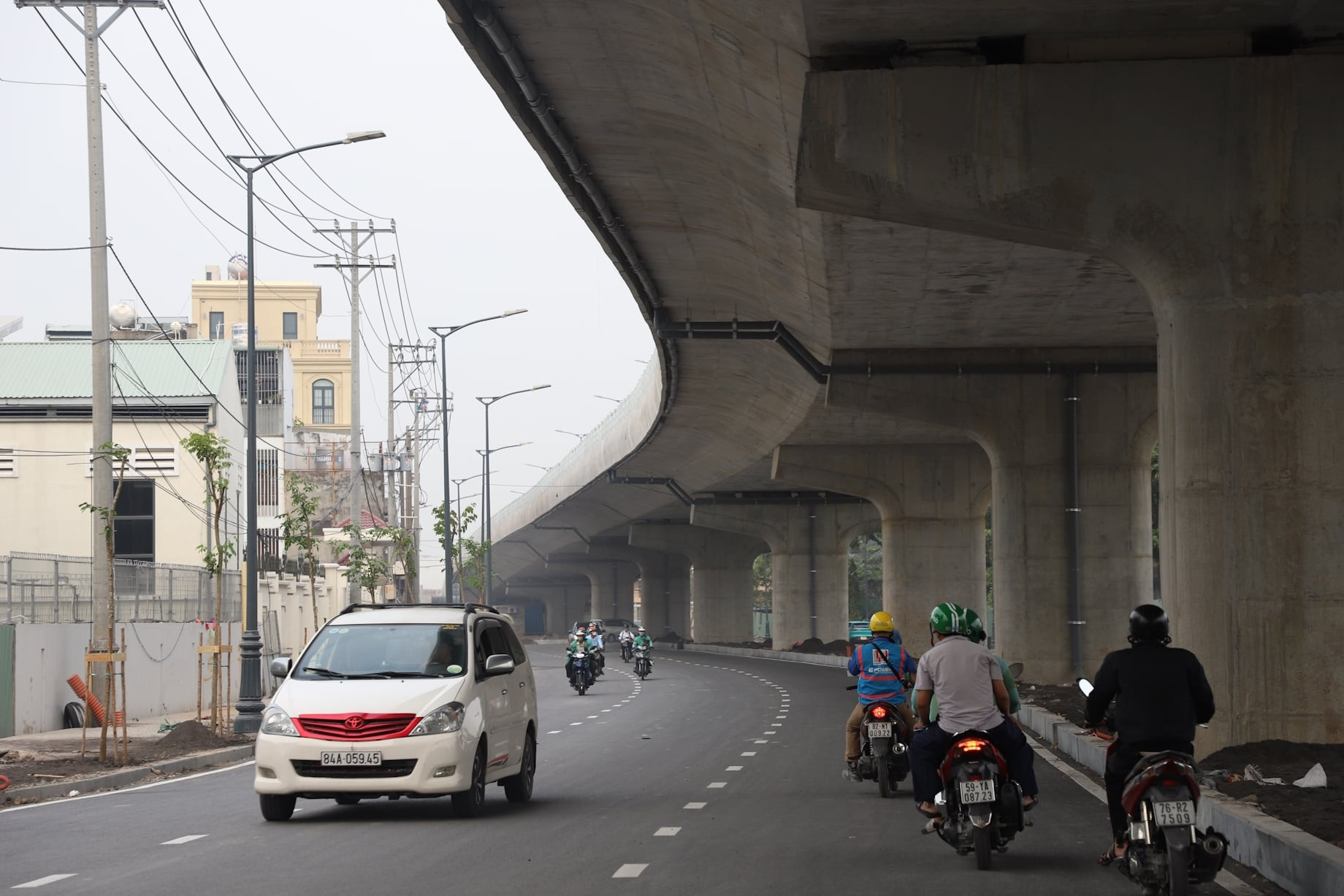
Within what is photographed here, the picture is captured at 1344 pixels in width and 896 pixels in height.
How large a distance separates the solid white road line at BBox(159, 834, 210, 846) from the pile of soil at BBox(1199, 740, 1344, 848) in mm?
7233

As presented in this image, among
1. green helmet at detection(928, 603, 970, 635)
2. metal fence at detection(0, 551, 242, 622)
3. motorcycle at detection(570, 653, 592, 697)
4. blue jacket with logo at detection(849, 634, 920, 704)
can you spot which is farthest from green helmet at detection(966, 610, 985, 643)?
motorcycle at detection(570, 653, 592, 697)

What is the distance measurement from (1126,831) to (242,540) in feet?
173

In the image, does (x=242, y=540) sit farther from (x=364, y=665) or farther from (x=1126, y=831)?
(x=1126, y=831)

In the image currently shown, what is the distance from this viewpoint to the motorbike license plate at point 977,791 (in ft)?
32.0

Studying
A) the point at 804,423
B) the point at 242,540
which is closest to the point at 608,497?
the point at 242,540

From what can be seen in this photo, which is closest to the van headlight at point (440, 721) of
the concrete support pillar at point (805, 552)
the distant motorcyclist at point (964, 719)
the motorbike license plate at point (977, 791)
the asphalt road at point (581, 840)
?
the asphalt road at point (581, 840)

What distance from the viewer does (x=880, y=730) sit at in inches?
584

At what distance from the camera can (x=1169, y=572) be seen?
48.2 ft

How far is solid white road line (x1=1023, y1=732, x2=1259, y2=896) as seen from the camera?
31.1ft

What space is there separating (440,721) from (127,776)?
6810 mm

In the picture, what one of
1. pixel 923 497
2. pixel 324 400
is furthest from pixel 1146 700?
pixel 324 400

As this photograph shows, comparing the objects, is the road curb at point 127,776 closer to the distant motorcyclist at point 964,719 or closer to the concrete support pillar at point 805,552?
the distant motorcyclist at point 964,719

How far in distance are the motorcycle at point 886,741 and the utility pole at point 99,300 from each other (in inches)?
470

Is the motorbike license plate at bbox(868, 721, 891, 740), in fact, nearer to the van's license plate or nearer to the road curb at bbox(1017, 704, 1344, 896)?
the road curb at bbox(1017, 704, 1344, 896)
